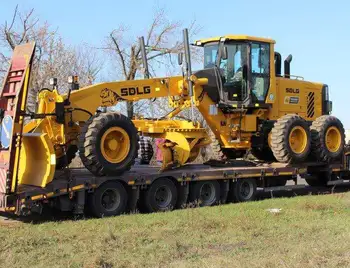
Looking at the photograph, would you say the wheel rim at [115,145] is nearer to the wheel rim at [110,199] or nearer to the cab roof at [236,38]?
the wheel rim at [110,199]

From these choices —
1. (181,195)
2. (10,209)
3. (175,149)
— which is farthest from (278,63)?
(10,209)

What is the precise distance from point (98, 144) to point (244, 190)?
4710 mm

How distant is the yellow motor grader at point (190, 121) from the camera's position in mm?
9195

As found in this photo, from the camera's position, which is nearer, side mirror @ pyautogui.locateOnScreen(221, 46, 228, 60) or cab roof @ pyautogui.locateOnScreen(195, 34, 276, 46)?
side mirror @ pyautogui.locateOnScreen(221, 46, 228, 60)

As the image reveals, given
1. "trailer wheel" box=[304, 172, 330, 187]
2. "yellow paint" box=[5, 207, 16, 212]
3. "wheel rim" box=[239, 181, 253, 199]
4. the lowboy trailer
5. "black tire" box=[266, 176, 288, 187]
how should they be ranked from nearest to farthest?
1. "yellow paint" box=[5, 207, 16, 212]
2. the lowboy trailer
3. "wheel rim" box=[239, 181, 253, 199]
4. "black tire" box=[266, 176, 288, 187]
5. "trailer wheel" box=[304, 172, 330, 187]

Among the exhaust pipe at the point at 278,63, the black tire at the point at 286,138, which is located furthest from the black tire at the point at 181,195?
the exhaust pipe at the point at 278,63

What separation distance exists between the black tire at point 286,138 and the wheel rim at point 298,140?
3cm

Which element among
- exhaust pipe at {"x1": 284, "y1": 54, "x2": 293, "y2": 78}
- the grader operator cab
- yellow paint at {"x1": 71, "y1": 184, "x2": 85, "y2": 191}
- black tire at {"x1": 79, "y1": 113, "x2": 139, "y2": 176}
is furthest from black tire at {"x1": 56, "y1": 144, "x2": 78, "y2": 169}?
exhaust pipe at {"x1": 284, "y1": 54, "x2": 293, "y2": 78}

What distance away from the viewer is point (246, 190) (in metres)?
12.8

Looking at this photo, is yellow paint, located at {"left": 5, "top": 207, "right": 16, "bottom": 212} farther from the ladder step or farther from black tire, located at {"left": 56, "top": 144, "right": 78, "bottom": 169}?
the ladder step

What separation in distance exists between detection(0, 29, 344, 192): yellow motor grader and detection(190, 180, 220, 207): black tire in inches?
25.5

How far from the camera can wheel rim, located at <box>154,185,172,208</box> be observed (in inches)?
431

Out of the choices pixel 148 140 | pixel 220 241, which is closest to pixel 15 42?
pixel 148 140

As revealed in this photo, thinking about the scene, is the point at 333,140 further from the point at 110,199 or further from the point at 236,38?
the point at 110,199
